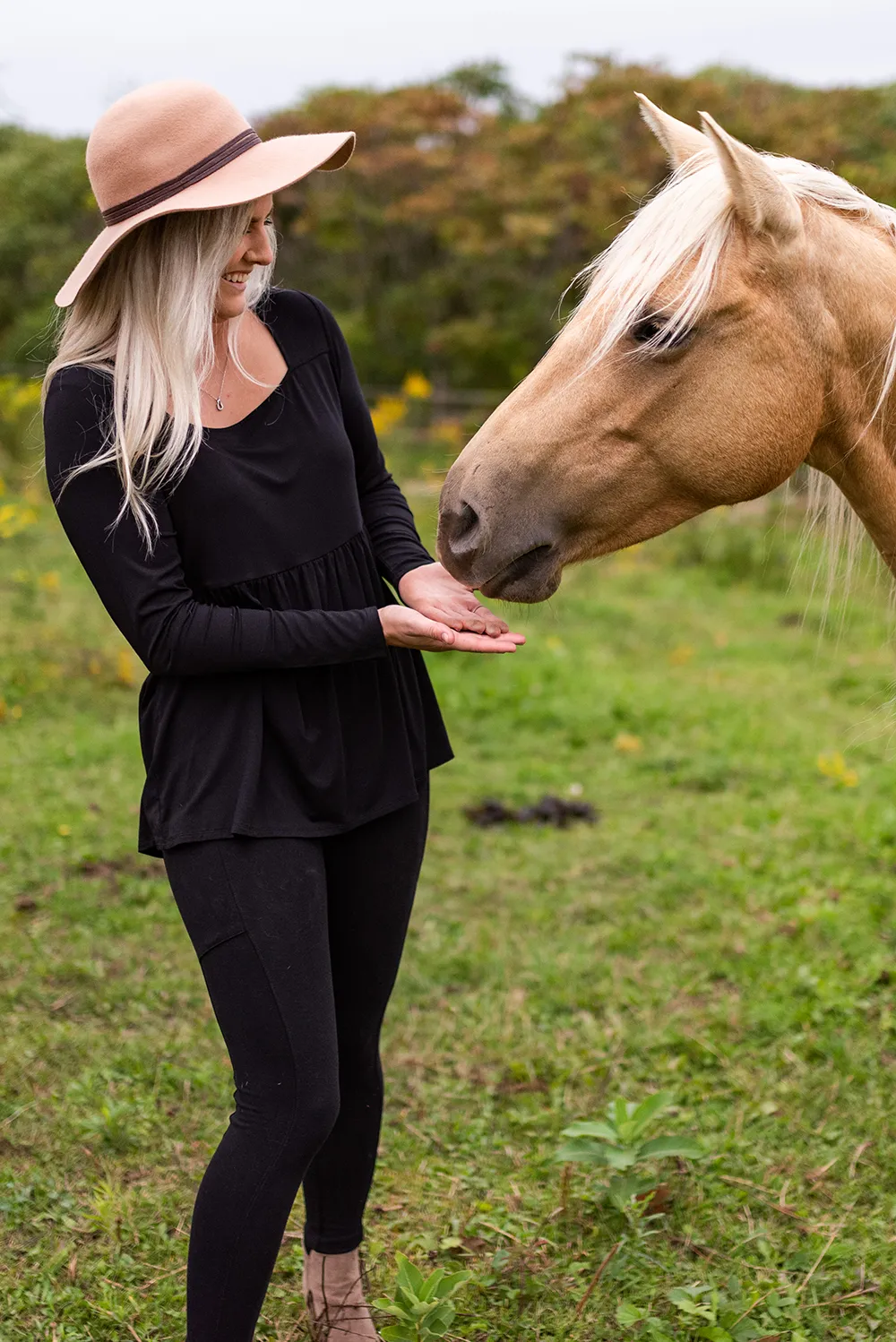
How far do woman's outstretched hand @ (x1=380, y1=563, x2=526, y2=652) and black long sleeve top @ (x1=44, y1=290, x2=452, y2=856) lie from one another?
4 cm

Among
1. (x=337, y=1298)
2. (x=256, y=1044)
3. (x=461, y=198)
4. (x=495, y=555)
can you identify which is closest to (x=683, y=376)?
(x=495, y=555)

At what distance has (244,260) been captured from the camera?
1769 mm

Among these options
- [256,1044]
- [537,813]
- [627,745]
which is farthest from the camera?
[627,745]

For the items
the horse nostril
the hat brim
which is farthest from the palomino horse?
the hat brim

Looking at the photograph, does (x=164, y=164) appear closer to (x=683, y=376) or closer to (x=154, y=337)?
(x=154, y=337)

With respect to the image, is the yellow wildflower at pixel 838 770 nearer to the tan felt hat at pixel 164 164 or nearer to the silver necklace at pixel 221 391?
the silver necklace at pixel 221 391

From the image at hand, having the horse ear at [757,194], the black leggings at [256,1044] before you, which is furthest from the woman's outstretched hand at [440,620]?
the horse ear at [757,194]

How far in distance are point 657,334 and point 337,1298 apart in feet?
5.92

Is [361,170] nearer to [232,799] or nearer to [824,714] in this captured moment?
[824,714]

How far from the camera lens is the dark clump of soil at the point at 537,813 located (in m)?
4.85

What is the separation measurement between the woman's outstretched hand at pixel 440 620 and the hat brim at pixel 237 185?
0.64 meters

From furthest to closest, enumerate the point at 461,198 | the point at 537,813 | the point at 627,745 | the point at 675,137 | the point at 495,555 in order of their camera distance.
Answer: the point at 461,198, the point at 627,745, the point at 537,813, the point at 675,137, the point at 495,555

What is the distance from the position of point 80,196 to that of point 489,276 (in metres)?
7.38

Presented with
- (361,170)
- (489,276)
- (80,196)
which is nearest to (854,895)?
(489,276)
